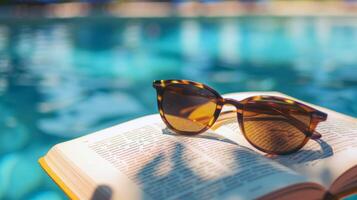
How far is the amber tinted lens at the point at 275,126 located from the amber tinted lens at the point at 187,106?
93 millimetres

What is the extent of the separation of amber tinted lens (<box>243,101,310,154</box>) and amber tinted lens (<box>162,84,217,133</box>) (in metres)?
0.09

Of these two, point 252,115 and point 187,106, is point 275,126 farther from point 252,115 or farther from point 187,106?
point 187,106

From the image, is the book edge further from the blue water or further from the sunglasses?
the blue water

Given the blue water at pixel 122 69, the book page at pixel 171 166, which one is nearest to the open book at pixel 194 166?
the book page at pixel 171 166

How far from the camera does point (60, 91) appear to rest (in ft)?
9.09

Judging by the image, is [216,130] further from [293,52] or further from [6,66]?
[293,52]

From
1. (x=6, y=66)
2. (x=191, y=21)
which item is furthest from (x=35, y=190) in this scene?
(x=191, y=21)

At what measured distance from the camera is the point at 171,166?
799 millimetres

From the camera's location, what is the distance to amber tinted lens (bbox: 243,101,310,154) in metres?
0.91

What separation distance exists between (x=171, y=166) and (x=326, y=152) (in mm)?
313

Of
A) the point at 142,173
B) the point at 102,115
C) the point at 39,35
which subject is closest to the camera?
the point at 142,173

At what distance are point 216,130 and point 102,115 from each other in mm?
1322

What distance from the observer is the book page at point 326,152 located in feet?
2.66

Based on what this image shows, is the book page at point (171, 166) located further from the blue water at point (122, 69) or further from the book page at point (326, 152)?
the blue water at point (122, 69)
